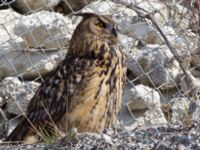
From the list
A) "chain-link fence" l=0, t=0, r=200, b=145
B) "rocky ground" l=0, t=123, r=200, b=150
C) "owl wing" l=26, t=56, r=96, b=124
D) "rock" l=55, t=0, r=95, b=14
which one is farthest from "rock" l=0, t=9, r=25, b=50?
"rocky ground" l=0, t=123, r=200, b=150

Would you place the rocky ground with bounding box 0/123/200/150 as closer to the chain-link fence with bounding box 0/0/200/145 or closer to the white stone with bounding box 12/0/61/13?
the chain-link fence with bounding box 0/0/200/145

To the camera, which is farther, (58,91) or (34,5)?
(34,5)

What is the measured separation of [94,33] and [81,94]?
2.05 feet

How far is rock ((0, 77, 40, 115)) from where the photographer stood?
8445mm

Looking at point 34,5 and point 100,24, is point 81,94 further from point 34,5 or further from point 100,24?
point 34,5

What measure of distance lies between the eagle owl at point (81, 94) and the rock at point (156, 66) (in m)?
1.64

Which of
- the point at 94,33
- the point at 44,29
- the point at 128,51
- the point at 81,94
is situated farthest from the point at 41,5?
the point at 81,94

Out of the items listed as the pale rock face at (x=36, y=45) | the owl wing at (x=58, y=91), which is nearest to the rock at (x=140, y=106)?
the pale rock face at (x=36, y=45)

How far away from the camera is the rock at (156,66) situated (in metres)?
8.90

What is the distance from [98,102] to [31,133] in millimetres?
509

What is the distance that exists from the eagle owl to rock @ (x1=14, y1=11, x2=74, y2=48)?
1.33 m

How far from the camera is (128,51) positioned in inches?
346

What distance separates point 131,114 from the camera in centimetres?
862

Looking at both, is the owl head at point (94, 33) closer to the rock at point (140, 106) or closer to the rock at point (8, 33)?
the rock at point (8, 33)
